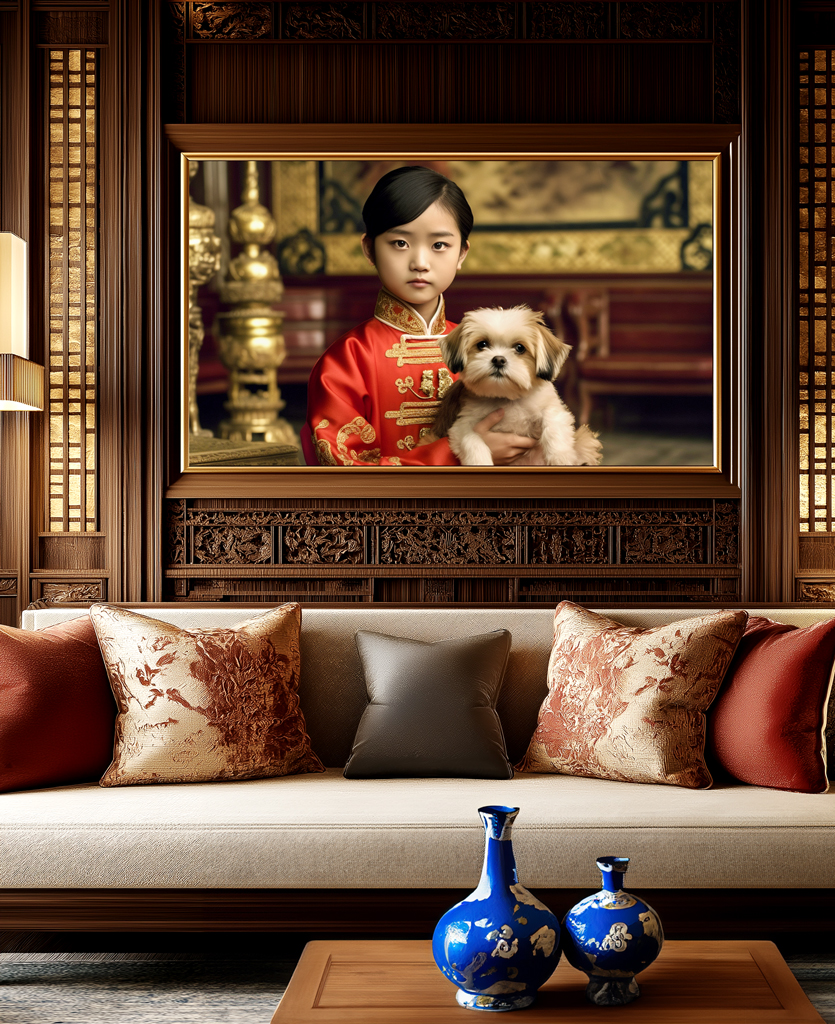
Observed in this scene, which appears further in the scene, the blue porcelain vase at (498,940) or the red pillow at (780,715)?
the red pillow at (780,715)

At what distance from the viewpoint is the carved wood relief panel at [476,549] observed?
298cm

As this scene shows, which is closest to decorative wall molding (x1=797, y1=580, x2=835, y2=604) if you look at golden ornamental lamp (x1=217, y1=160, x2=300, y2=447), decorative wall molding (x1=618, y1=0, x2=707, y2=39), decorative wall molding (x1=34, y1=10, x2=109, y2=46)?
golden ornamental lamp (x1=217, y1=160, x2=300, y2=447)

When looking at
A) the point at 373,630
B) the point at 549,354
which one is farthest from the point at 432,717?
the point at 549,354

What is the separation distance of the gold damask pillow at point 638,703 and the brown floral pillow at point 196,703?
2.04 ft

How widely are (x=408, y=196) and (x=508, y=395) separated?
73 centimetres

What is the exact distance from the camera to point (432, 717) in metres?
2.14

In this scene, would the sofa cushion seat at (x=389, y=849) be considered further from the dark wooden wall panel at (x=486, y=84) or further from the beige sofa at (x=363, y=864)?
the dark wooden wall panel at (x=486, y=84)

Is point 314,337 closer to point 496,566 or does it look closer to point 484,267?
point 484,267

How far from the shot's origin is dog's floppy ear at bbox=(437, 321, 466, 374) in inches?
118

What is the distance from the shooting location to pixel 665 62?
9.84 ft

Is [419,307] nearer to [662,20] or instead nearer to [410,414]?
[410,414]

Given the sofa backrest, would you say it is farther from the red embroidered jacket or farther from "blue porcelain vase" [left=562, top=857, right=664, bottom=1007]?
"blue porcelain vase" [left=562, top=857, right=664, bottom=1007]

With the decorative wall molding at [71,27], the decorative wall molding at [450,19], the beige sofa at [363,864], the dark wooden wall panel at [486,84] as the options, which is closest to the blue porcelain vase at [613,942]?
the beige sofa at [363,864]

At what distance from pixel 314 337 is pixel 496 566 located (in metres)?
0.96
